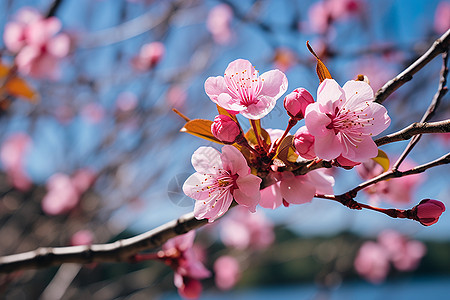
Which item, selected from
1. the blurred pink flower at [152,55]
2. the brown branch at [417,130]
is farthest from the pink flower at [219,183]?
the blurred pink flower at [152,55]

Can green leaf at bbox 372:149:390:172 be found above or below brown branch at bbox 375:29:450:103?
below

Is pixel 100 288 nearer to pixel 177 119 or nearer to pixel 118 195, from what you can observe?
pixel 118 195

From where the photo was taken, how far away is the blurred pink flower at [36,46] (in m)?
1.28

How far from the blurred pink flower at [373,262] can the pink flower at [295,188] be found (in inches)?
128

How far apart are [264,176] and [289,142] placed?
0.05 m

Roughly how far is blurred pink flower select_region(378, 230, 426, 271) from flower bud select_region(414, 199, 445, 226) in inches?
125

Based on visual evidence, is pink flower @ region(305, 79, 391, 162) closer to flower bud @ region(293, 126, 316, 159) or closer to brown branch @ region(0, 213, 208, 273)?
flower bud @ region(293, 126, 316, 159)

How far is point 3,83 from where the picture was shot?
1.16 metres

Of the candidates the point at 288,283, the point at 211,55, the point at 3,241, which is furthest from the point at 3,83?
the point at 288,283

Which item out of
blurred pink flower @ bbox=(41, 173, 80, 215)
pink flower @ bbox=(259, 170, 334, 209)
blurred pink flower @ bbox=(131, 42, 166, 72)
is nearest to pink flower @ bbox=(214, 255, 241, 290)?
blurred pink flower @ bbox=(41, 173, 80, 215)

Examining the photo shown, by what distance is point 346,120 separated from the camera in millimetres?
433

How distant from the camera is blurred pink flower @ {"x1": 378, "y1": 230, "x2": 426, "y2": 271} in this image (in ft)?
10.5

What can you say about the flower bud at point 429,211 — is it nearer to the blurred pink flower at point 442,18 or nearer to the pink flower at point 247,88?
the pink flower at point 247,88

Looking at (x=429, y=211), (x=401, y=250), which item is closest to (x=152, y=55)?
(x=429, y=211)
